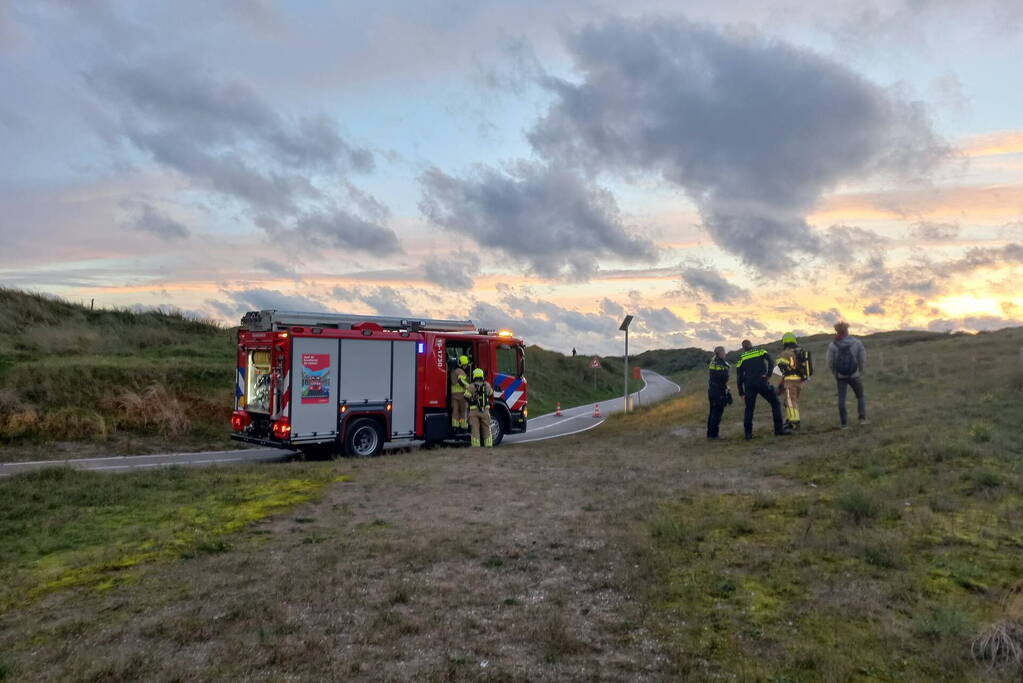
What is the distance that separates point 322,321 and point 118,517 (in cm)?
665

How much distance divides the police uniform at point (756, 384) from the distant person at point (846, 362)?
3.98 feet

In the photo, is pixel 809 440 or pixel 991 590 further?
pixel 809 440

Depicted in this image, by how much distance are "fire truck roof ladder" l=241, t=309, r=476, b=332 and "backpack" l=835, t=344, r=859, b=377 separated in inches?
348

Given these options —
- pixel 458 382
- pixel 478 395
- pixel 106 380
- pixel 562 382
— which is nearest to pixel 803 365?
pixel 478 395

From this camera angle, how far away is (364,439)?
15102 mm

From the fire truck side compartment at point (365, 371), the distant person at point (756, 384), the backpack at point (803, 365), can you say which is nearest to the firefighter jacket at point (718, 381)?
the distant person at point (756, 384)

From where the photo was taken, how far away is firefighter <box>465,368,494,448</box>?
16.1 m

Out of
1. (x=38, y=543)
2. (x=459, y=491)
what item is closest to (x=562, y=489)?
(x=459, y=491)

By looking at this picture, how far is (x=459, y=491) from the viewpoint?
983 centimetres

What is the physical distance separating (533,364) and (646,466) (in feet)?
121

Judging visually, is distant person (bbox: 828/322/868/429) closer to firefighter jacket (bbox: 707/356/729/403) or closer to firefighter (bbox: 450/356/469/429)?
firefighter jacket (bbox: 707/356/729/403)

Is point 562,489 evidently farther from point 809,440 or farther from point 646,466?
point 809,440

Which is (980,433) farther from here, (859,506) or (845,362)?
(859,506)

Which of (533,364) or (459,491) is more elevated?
(533,364)
